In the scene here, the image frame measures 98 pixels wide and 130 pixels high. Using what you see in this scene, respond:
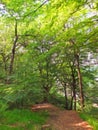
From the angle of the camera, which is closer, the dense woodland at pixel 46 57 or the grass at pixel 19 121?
the grass at pixel 19 121

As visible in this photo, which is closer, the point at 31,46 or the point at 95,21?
the point at 95,21

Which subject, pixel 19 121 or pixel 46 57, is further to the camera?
pixel 46 57

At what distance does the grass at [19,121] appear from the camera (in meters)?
9.46

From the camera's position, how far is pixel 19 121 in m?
10.5

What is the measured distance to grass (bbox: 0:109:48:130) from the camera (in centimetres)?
946

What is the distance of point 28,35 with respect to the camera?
2138 cm

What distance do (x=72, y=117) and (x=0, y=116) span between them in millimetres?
4220

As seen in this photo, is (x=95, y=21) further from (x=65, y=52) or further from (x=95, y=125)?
(x=65, y=52)

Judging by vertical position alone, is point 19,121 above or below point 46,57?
below

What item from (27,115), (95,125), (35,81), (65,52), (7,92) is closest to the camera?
(95,125)

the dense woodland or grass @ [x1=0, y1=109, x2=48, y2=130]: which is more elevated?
the dense woodland

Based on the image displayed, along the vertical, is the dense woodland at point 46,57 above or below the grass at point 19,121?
above

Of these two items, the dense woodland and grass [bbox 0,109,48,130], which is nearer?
grass [bbox 0,109,48,130]

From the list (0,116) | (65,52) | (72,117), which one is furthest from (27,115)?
(65,52)
